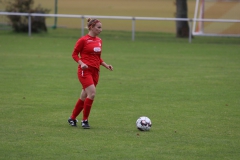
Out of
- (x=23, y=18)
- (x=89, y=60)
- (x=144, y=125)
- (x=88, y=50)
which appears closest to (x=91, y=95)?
(x=89, y=60)

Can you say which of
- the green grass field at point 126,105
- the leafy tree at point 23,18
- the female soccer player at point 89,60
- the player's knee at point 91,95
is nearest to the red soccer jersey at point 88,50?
the female soccer player at point 89,60

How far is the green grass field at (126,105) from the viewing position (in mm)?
8680

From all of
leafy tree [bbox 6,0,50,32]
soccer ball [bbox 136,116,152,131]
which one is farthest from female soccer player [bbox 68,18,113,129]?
leafy tree [bbox 6,0,50,32]

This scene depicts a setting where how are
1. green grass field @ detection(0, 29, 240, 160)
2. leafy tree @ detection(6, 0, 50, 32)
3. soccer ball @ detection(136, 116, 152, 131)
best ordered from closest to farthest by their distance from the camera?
1. green grass field @ detection(0, 29, 240, 160)
2. soccer ball @ detection(136, 116, 152, 131)
3. leafy tree @ detection(6, 0, 50, 32)

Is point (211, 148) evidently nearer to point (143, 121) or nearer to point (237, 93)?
point (143, 121)

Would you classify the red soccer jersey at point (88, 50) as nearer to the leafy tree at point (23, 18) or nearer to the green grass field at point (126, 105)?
the green grass field at point (126, 105)

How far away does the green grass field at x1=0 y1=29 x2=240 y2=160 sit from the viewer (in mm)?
8680

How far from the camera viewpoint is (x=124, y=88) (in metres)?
15.8

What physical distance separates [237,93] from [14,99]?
5903mm

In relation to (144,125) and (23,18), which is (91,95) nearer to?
(144,125)

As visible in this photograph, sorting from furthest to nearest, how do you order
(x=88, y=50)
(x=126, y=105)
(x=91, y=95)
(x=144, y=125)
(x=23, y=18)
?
1. (x=23, y=18)
2. (x=126, y=105)
3. (x=88, y=50)
4. (x=91, y=95)
5. (x=144, y=125)

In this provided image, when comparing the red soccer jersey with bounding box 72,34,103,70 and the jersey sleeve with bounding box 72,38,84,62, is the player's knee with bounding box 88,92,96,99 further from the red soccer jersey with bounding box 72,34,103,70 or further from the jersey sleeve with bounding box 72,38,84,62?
the jersey sleeve with bounding box 72,38,84,62

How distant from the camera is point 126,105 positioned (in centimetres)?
1302

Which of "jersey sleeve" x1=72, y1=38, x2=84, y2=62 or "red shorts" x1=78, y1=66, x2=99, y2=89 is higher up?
"jersey sleeve" x1=72, y1=38, x2=84, y2=62
